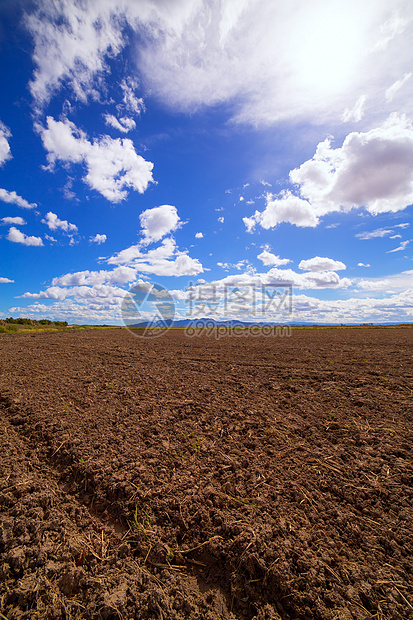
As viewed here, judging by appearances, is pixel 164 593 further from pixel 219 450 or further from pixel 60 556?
pixel 219 450

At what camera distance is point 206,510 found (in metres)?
3.02

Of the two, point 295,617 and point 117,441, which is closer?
point 295,617

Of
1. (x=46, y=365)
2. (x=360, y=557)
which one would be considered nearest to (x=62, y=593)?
(x=360, y=557)

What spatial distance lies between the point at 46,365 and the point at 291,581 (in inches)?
466

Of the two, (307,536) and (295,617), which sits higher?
(307,536)

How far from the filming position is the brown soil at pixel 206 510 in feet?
7.09

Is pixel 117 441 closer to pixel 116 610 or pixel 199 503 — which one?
pixel 199 503

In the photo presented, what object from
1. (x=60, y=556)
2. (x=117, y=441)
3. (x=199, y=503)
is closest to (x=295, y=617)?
(x=199, y=503)

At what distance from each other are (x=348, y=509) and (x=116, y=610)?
2725mm

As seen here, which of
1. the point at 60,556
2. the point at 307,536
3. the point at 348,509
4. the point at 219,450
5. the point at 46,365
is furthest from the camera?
the point at 46,365

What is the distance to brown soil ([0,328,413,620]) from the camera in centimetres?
216

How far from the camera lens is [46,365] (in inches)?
432

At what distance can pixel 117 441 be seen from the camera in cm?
452

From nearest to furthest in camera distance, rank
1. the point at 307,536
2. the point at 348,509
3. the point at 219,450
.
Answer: the point at 307,536
the point at 348,509
the point at 219,450
